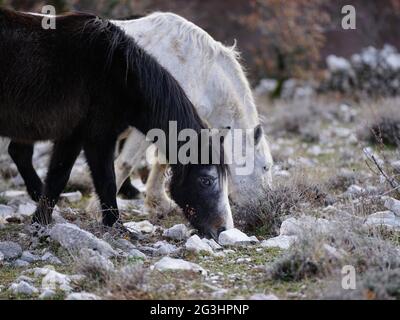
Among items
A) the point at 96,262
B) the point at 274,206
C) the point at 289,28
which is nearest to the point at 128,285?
the point at 96,262

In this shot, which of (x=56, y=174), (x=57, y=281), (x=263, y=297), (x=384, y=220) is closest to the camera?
(x=263, y=297)

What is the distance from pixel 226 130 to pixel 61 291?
2984 millimetres

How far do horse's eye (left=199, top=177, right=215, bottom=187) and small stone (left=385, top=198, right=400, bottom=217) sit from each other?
1494 millimetres

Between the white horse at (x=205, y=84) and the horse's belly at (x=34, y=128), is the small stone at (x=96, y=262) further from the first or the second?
the white horse at (x=205, y=84)

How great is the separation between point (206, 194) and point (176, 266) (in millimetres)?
1300

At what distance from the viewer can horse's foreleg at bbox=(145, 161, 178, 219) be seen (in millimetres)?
6914

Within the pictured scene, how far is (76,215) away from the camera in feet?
20.7

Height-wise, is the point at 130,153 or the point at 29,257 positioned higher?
the point at 130,153

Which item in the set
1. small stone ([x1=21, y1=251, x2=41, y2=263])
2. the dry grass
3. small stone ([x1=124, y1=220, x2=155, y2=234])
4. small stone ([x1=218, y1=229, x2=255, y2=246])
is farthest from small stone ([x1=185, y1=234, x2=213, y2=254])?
small stone ([x1=21, y1=251, x2=41, y2=263])

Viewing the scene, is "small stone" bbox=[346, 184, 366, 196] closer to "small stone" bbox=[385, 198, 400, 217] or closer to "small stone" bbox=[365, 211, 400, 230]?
"small stone" bbox=[385, 198, 400, 217]

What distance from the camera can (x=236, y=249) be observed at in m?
5.27

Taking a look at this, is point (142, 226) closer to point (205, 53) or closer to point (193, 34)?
point (205, 53)
